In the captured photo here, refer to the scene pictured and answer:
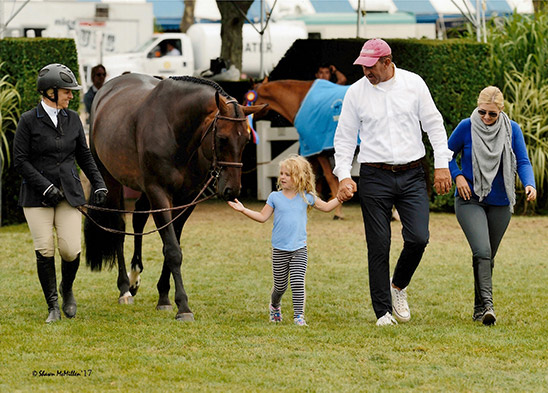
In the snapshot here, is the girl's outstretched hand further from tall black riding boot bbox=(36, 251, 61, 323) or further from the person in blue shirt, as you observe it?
the person in blue shirt

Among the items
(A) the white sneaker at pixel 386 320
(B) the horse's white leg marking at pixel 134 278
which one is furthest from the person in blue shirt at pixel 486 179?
(B) the horse's white leg marking at pixel 134 278

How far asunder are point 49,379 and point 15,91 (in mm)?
8422

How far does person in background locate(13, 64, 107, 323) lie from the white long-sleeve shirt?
1799 millimetres

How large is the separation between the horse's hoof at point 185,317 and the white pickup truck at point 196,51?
753 inches

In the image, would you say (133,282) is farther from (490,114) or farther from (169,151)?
(490,114)

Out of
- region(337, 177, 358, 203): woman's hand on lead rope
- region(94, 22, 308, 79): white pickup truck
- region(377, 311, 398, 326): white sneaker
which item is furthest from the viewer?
region(94, 22, 308, 79): white pickup truck

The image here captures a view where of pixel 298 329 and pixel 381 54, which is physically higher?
pixel 381 54

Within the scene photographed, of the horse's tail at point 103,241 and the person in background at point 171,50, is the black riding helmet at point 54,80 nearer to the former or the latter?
the horse's tail at point 103,241

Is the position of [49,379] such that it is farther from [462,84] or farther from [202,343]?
[462,84]

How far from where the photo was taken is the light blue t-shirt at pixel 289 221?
7.06m

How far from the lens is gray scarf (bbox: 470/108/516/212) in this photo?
23.3 feet

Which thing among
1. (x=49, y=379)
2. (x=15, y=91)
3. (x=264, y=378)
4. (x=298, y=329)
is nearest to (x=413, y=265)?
(x=298, y=329)

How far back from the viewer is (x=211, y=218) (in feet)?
48.8

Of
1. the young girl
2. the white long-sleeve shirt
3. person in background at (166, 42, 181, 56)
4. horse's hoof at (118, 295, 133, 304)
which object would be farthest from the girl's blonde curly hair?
person in background at (166, 42, 181, 56)
